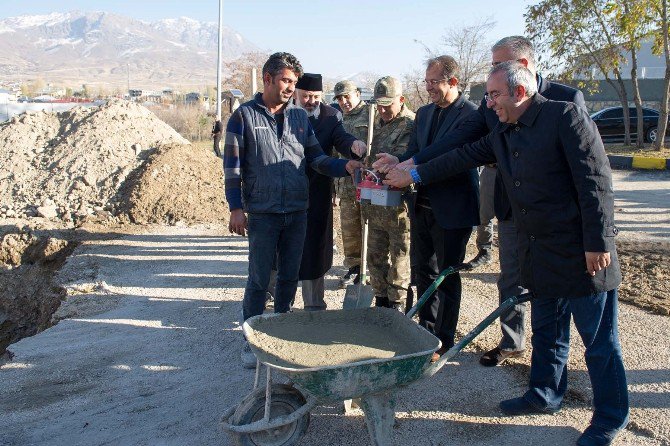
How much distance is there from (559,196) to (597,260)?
0.37m

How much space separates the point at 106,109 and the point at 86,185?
2.62 m

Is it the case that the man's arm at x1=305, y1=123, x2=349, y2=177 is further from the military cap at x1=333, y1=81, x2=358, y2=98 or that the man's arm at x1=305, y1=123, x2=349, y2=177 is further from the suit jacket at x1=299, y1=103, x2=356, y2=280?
the military cap at x1=333, y1=81, x2=358, y2=98

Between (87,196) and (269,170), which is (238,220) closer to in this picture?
(269,170)

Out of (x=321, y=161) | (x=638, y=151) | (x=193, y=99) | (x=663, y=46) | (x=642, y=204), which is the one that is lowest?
(x=642, y=204)

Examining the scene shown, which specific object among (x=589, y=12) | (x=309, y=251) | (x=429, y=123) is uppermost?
(x=589, y=12)

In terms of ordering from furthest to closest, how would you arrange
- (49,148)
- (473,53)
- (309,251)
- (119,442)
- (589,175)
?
(473,53), (49,148), (309,251), (119,442), (589,175)

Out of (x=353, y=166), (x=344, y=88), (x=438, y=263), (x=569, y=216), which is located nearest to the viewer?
(x=569, y=216)

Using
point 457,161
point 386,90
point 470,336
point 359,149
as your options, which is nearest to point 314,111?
point 386,90

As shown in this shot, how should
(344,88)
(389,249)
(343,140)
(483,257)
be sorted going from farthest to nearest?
(483,257)
(344,88)
(389,249)
(343,140)

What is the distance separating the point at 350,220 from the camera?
5980 millimetres

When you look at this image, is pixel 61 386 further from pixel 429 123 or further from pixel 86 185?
pixel 86 185

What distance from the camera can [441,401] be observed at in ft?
12.6

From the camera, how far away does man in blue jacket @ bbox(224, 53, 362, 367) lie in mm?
4027

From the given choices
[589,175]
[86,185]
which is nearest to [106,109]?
[86,185]
